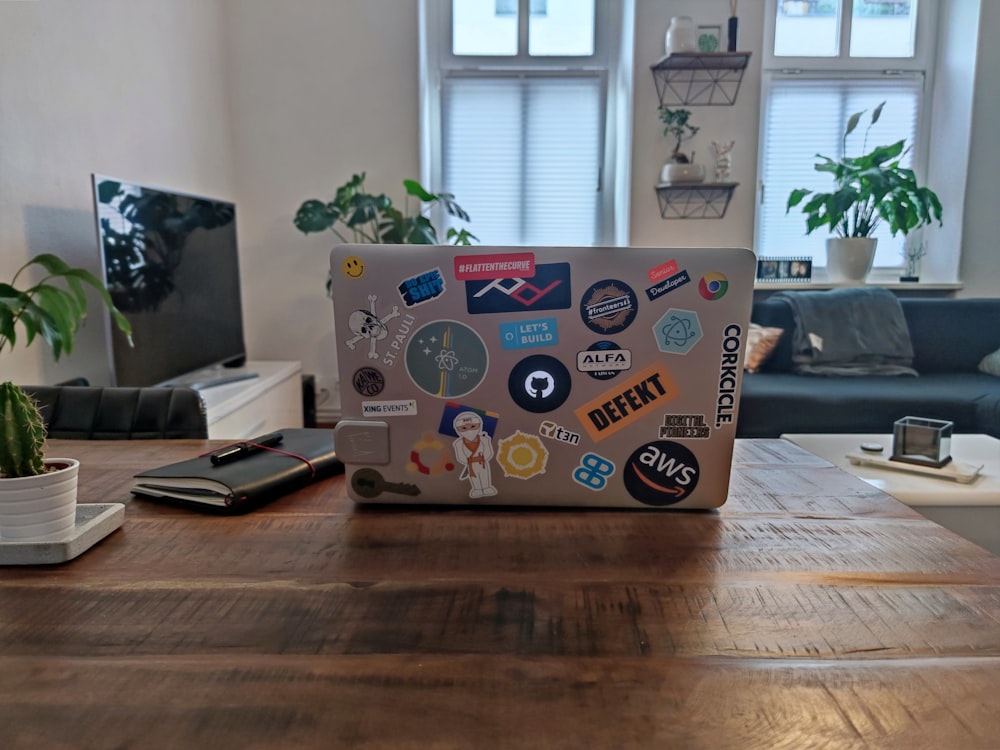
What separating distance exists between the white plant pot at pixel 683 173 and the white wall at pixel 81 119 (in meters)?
2.35

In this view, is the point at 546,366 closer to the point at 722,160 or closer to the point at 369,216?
the point at 369,216

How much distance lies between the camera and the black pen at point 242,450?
86cm

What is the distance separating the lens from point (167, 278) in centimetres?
236

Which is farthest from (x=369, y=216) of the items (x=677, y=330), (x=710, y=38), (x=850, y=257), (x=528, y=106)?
(x=677, y=330)

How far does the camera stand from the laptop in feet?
2.42

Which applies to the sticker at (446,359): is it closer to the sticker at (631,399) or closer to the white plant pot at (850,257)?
the sticker at (631,399)

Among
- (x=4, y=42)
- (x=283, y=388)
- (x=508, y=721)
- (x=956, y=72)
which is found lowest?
(x=283, y=388)

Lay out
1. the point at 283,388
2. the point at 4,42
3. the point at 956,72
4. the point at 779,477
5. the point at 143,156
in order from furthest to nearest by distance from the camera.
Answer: the point at 956,72, the point at 283,388, the point at 143,156, the point at 4,42, the point at 779,477

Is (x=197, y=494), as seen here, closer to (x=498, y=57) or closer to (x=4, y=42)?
(x=4, y=42)

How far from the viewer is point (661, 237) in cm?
375

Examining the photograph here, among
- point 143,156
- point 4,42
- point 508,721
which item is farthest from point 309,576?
point 143,156

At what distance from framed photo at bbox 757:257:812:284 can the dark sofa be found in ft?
1.62

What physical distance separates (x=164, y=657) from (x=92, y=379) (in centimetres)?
207

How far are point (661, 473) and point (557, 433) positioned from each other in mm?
131
